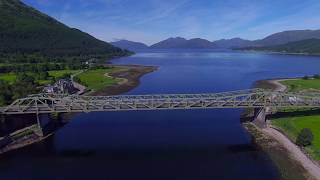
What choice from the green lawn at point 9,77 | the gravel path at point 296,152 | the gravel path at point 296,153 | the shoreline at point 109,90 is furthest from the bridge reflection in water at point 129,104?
the green lawn at point 9,77

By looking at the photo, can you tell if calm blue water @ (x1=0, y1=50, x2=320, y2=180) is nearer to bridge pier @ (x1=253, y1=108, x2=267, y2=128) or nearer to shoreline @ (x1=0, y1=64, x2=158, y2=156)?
shoreline @ (x1=0, y1=64, x2=158, y2=156)

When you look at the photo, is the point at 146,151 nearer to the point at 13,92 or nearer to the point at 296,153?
the point at 296,153

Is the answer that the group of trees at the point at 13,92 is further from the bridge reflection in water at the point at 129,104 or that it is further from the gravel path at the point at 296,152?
the gravel path at the point at 296,152

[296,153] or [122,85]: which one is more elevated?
[296,153]

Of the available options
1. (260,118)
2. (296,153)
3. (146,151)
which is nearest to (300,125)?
(260,118)

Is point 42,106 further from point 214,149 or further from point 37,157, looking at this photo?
point 214,149

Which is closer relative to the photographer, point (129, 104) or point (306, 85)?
point (129, 104)

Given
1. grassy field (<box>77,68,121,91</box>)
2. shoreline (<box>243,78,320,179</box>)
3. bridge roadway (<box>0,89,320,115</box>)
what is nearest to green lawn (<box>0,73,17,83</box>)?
grassy field (<box>77,68,121,91</box>)

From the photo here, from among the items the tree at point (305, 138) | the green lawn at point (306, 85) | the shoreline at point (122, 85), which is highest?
the tree at point (305, 138)
